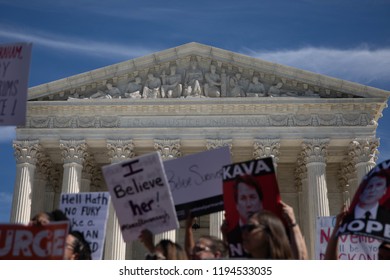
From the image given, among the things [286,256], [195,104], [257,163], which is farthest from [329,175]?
[286,256]

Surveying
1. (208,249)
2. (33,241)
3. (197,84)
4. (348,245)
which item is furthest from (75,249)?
(197,84)

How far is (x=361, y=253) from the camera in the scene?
1599cm

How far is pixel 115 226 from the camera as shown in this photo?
38.3 meters

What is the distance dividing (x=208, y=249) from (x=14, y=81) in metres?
5.73

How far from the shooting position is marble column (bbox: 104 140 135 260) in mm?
37500

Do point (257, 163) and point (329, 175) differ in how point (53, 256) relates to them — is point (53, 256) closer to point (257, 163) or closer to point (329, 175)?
point (257, 163)

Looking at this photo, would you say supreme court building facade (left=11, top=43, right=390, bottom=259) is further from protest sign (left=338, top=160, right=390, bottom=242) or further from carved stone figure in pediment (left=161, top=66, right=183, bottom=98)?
protest sign (left=338, top=160, right=390, bottom=242)

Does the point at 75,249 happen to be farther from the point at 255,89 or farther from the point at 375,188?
the point at 255,89

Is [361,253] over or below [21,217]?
below

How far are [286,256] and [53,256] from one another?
12.9 feet

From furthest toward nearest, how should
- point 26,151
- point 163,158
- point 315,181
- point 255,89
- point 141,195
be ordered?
point 255,89, point 26,151, point 163,158, point 315,181, point 141,195

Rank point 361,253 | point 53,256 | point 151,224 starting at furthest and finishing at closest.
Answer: point 361,253 < point 151,224 < point 53,256

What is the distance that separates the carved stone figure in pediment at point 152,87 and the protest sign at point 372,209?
32.0 metres
